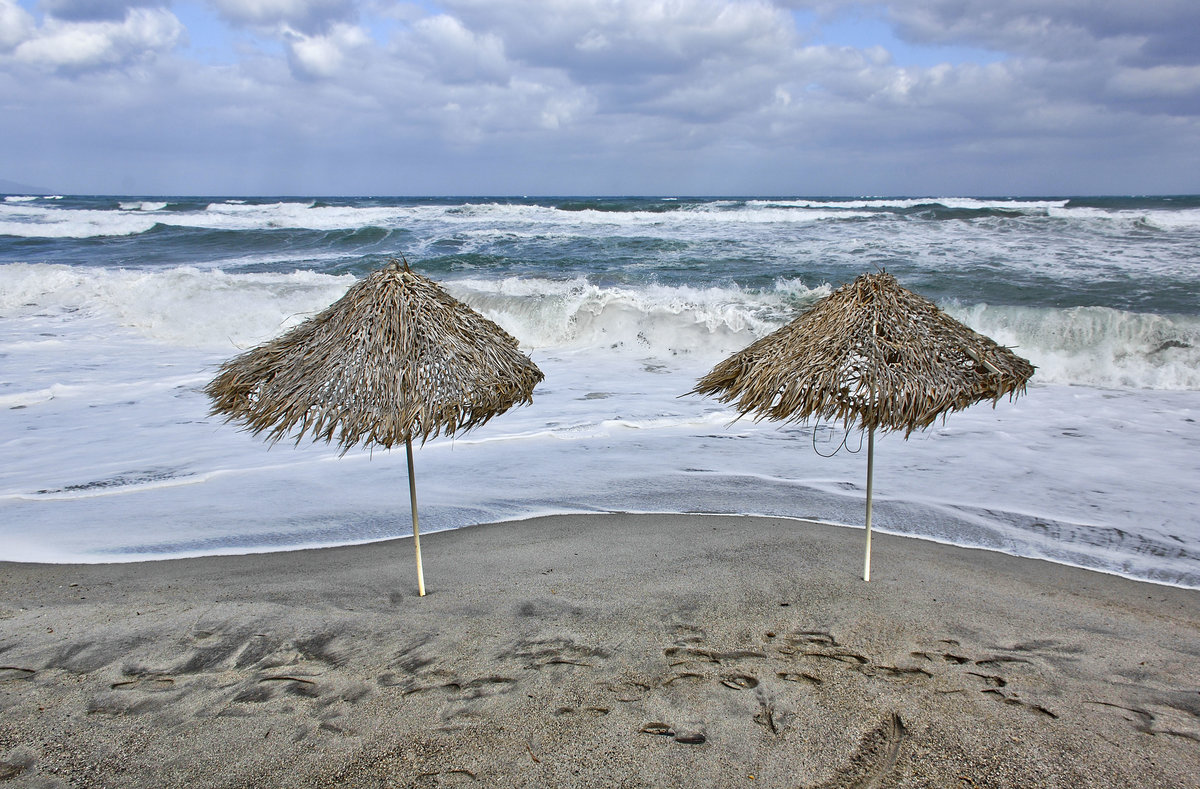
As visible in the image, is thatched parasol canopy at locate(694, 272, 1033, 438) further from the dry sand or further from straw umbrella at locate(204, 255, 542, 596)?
straw umbrella at locate(204, 255, 542, 596)

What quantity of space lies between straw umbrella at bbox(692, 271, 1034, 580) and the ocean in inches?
33.8

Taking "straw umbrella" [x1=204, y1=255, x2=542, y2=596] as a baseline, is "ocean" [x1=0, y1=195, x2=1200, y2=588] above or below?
below

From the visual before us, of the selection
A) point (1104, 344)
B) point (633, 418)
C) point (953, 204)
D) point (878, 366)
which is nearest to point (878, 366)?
point (878, 366)

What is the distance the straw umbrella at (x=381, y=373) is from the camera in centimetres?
A: 339

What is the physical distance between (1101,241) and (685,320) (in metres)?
14.4

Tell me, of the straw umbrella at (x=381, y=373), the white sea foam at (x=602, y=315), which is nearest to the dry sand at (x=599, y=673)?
the straw umbrella at (x=381, y=373)

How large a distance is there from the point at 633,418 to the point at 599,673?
197 inches

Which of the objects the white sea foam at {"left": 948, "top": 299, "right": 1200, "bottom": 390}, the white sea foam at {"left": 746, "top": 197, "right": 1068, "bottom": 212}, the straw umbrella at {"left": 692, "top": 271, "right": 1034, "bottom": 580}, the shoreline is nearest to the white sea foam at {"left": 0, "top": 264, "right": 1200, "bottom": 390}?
the white sea foam at {"left": 948, "top": 299, "right": 1200, "bottom": 390}

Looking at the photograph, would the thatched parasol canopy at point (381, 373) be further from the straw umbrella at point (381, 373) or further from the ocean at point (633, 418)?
the ocean at point (633, 418)

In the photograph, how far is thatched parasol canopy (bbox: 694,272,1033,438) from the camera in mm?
3537

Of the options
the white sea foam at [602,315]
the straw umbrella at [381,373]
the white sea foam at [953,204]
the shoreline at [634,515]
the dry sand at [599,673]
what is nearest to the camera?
the dry sand at [599,673]

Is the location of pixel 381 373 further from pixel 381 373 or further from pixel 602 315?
pixel 602 315

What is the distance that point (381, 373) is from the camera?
11.1 feet

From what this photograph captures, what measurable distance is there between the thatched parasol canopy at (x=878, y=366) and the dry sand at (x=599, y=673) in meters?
1.13
